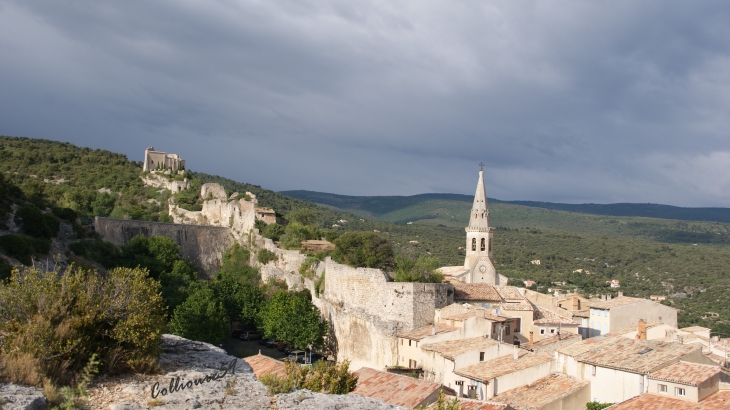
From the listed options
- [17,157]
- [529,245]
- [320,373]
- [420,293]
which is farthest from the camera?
[529,245]

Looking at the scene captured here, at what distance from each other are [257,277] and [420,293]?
19727 mm

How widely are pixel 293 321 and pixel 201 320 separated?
545 centimetres

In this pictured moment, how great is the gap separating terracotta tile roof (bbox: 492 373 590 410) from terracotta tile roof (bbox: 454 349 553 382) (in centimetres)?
76

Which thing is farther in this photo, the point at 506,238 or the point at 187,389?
the point at 506,238

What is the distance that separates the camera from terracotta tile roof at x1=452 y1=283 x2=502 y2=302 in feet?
125

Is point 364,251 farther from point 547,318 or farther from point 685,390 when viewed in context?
point 685,390

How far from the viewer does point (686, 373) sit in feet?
69.6

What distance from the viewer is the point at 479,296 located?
127 ft

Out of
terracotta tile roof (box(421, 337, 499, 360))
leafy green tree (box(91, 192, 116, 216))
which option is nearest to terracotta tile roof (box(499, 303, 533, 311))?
terracotta tile roof (box(421, 337, 499, 360))

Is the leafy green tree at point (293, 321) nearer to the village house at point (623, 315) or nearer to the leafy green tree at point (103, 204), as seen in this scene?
the village house at point (623, 315)

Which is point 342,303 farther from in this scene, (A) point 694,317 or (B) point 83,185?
(B) point 83,185

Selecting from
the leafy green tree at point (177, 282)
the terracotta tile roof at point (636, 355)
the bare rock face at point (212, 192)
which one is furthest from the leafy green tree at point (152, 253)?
→ the terracotta tile roof at point (636, 355)

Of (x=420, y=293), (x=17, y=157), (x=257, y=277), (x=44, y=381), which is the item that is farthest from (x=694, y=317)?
(x=17, y=157)

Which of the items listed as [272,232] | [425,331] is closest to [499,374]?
[425,331]
